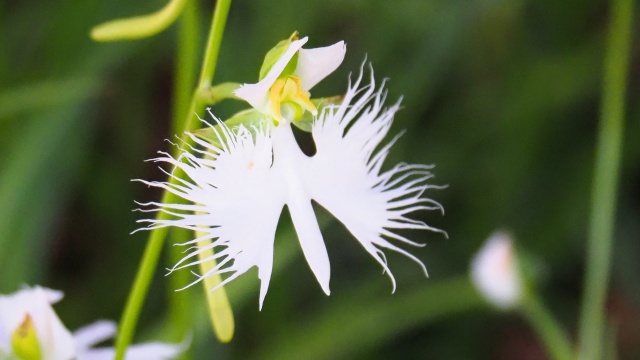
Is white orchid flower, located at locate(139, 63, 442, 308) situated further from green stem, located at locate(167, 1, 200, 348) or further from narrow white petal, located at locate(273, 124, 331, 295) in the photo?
green stem, located at locate(167, 1, 200, 348)

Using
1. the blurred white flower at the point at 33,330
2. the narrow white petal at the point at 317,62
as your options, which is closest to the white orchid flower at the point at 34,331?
the blurred white flower at the point at 33,330

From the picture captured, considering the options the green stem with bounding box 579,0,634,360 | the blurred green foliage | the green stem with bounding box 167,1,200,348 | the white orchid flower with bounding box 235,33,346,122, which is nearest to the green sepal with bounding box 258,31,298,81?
the white orchid flower with bounding box 235,33,346,122

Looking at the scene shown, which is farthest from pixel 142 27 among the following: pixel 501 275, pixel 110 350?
pixel 501 275

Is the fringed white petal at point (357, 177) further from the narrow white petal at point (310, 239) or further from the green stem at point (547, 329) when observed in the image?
the green stem at point (547, 329)

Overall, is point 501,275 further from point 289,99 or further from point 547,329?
point 289,99

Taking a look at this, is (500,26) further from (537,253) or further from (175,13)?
(175,13)

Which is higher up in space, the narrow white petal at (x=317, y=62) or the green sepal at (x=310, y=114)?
the narrow white petal at (x=317, y=62)

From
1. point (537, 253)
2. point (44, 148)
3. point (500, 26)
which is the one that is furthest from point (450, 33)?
point (44, 148)
